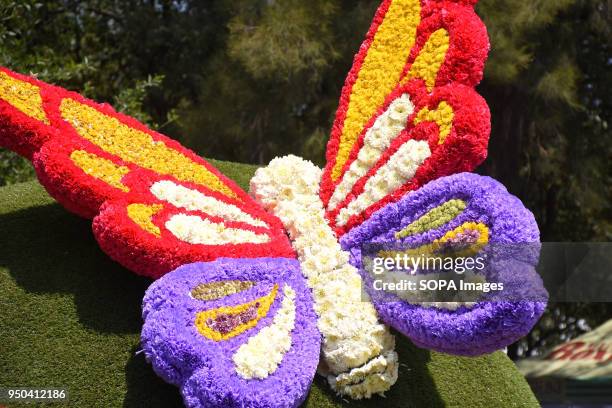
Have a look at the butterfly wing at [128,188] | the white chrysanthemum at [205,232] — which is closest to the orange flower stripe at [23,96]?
the butterfly wing at [128,188]

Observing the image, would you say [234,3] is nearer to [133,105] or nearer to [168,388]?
[133,105]

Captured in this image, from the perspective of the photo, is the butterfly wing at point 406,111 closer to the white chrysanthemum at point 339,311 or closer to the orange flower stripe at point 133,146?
the white chrysanthemum at point 339,311

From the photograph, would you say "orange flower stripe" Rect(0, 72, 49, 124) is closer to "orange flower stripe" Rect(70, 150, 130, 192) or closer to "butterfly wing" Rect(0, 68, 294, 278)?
"butterfly wing" Rect(0, 68, 294, 278)

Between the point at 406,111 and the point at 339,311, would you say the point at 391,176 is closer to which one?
the point at 406,111

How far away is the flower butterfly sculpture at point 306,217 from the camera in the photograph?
8.59 ft

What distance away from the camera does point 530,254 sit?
8.57 feet

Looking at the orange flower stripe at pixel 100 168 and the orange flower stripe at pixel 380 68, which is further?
the orange flower stripe at pixel 380 68

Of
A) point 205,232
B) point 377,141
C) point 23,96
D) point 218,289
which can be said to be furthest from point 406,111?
point 23,96

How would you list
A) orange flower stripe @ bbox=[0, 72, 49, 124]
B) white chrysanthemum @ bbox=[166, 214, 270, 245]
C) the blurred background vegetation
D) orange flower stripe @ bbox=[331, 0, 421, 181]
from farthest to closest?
the blurred background vegetation < orange flower stripe @ bbox=[331, 0, 421, 181] < orange flower stripe @ bbox=[0, 72, 49, 124] < white chrysanthemum @ bbox=[166, 214, 270, 245]

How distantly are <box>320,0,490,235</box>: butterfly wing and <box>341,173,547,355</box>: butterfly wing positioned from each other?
120 mm

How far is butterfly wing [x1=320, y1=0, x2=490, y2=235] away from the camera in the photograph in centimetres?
298

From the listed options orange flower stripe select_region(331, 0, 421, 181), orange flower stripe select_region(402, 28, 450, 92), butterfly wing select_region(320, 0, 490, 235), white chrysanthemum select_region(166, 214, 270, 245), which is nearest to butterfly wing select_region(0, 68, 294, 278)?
white chrysanthemum select_region(166, 214, 270, 245)

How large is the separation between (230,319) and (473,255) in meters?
0.79

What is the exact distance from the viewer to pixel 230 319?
107 inches
